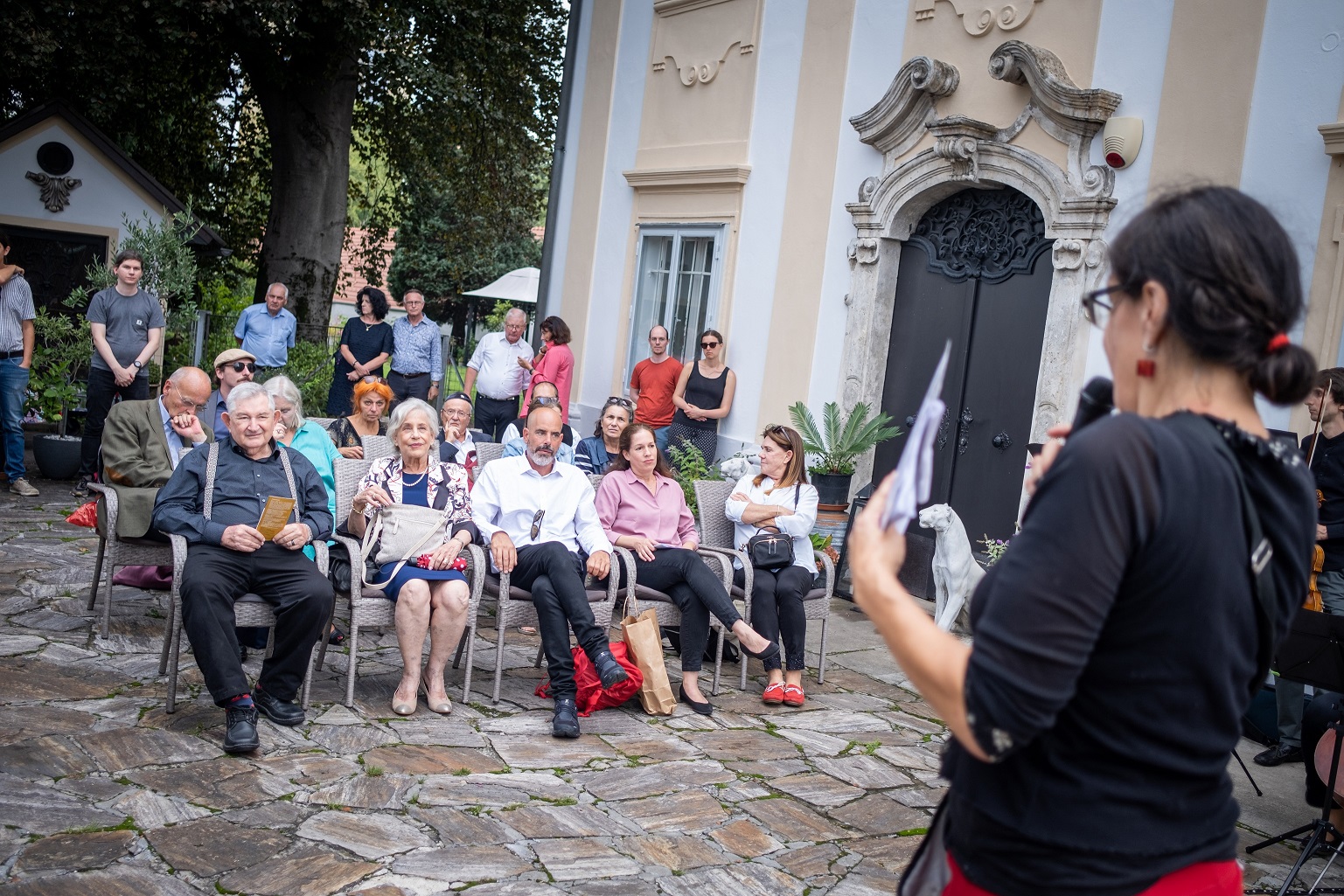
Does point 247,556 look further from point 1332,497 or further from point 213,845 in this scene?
point 1332,497

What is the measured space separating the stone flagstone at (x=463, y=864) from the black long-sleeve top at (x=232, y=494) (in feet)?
6.23

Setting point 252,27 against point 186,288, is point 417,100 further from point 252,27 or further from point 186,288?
point 186,288

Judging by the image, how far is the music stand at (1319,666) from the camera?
4.10 metres

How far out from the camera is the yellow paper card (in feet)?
15.8

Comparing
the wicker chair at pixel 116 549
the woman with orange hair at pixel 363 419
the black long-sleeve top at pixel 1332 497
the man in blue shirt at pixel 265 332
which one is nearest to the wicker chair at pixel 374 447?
the woman with orange hair at pixel 363 419

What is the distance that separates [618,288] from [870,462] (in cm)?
372

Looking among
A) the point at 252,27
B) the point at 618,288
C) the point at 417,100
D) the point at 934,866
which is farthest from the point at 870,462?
the point at 417,100

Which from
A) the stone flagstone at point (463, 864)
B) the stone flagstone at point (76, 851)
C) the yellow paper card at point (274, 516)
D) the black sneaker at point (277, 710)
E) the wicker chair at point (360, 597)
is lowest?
the stone flagstone at point (76, 851)

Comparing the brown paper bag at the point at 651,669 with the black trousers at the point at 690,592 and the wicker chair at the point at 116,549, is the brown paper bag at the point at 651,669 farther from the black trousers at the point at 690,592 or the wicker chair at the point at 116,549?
the wicker chair at the point at 116,549

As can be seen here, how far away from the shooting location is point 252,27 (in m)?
13.2

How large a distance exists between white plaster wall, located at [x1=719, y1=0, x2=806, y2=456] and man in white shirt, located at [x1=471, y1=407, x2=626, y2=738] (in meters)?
4.12

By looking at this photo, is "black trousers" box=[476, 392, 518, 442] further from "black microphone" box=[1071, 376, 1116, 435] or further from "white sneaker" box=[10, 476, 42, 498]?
"black microphone" box=[1071, 376, 1116, 435]

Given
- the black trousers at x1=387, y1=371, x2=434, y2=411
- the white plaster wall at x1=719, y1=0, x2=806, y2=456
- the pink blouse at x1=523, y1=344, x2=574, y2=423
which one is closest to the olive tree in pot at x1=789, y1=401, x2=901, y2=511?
the white plaster wall at x1=719, y1=0, x2=806, y2=456

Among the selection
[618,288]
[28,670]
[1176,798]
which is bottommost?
[28,670]
